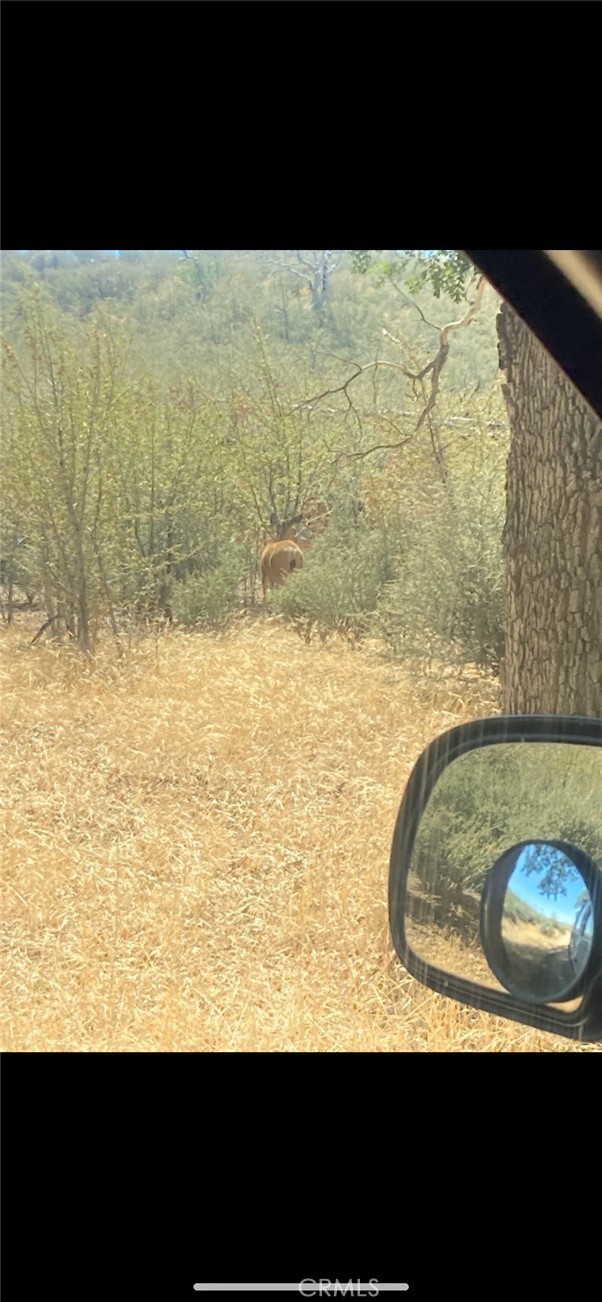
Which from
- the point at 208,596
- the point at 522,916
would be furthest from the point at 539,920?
the point at 208,596

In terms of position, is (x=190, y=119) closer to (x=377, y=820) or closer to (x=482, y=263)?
(x=482, y=263)

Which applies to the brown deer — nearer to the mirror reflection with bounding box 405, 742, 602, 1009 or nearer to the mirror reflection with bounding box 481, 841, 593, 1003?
the mirror reflection with bounding box 405, 742, 602, 1009

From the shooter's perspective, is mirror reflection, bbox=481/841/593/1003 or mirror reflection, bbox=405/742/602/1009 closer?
mirror reflection, bbox=481/841/593/1003

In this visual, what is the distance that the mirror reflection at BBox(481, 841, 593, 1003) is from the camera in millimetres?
629

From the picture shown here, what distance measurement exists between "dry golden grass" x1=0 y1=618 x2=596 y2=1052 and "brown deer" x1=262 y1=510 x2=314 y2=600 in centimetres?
24

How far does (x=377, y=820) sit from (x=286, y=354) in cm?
234

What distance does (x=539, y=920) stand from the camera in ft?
2.10

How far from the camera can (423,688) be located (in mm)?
4637

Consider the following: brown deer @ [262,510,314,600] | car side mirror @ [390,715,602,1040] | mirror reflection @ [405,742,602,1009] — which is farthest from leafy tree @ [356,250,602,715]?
brown deer @ [262,510,314,600]

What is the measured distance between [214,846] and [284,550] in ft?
4.92

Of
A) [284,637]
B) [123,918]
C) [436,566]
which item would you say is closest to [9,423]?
[284,637]

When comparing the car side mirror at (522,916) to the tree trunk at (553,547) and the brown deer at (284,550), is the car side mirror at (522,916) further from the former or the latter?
the brown deer at (284,550)

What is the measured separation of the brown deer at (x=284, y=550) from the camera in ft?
16.5
